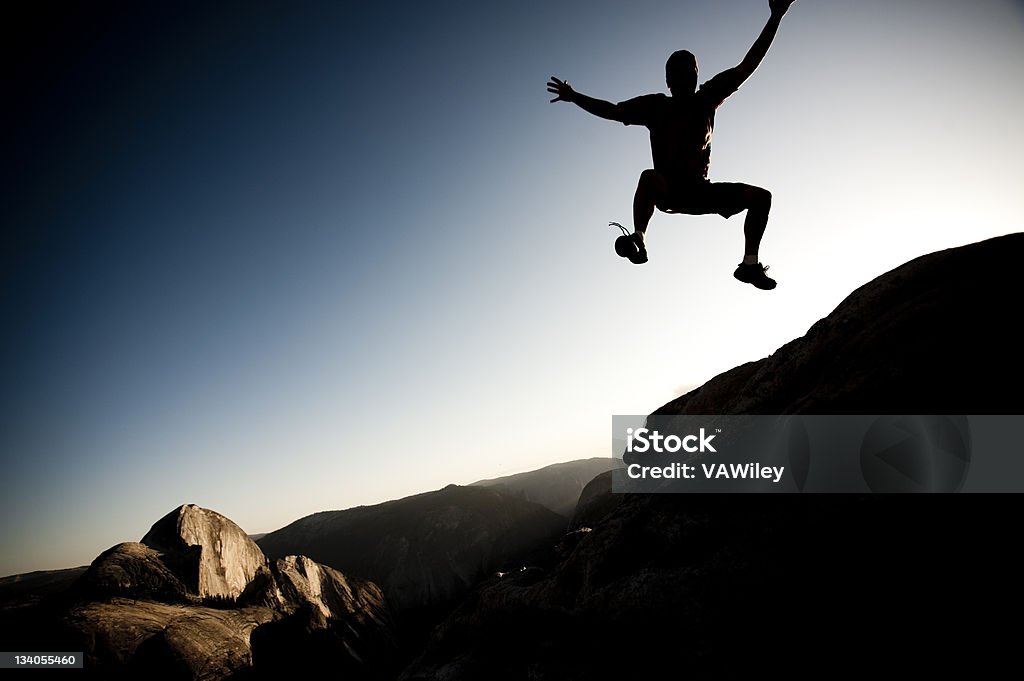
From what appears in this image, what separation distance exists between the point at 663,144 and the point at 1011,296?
3280 mm

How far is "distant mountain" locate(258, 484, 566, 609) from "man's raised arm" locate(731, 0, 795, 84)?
42974mm

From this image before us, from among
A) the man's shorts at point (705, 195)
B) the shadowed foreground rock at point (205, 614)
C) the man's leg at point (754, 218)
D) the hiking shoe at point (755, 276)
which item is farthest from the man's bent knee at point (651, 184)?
the shadowed foreground rock at point (205, 614)

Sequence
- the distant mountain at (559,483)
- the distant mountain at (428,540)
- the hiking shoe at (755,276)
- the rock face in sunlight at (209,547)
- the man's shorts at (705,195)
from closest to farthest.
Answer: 1. the man's shorts at (705,195)
2. the hiking shoe at (755,276)
3. the rock face in sunlight at (209,547)
4. the distant mountain at (428,540)
5. the distant mountain at (559,483)

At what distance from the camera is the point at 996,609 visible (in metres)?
2.29

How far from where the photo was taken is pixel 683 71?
4.18 meters

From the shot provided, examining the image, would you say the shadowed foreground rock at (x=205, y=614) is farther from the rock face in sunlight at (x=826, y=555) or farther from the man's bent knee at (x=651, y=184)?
the man's bent knee at (x=651, y=184)

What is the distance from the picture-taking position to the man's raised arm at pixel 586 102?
4.28 metres

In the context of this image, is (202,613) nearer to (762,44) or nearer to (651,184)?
(651,184)

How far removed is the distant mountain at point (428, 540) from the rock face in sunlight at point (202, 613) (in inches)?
883

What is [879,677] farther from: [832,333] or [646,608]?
[832,333]

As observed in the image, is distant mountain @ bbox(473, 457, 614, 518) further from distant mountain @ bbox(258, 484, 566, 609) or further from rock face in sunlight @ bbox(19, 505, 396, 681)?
rock face in sunlight @ bbox(19, 505, 396, 681)

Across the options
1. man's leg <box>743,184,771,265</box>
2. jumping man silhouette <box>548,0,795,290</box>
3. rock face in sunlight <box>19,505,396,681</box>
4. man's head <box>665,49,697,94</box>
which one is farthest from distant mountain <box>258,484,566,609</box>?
man's head <box>665,49,697,94</box>

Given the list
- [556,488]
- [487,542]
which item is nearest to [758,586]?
[487,542]

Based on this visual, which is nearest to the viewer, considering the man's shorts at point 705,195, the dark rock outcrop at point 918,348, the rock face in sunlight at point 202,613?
the dark rock outcrop at point 918,348
